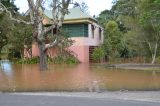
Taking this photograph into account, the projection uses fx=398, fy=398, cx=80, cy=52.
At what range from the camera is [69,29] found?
1695 inches

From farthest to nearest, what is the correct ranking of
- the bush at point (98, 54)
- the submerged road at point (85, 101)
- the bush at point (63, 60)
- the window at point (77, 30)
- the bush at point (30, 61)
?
the window at point (77, 30), the bush at point (98, 54), the bush at point (30, 61), the bush at point (63, 60), the submerged road at point (85, 101)

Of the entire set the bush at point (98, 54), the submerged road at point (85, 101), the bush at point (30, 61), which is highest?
the bush at point (98, 54)

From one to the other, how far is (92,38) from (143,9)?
46.4 feet

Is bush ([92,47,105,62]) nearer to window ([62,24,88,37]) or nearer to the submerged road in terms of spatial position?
window ([62,24,88,37])

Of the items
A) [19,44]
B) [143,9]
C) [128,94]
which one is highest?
[143,9]

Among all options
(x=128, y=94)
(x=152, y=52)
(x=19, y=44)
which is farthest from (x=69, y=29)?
(x=128, y=94)

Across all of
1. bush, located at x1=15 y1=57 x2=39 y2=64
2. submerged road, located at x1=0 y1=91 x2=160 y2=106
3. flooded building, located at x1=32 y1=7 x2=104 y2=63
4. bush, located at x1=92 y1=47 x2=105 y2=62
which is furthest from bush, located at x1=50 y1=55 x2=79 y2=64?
submerged road, located at x1=0 y1=91 x2=160 y2=106

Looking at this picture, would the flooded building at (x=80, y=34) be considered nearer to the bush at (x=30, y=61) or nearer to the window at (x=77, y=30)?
the window at (x=77, y=30)

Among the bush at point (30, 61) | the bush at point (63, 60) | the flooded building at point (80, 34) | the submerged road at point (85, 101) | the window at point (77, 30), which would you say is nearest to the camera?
the submerged road at point (85, 101)

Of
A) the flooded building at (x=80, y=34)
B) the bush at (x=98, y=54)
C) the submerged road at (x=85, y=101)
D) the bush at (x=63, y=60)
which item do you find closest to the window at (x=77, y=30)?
the flooded building at (x=80, y=34)

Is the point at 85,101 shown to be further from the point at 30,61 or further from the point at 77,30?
the point at 77,30

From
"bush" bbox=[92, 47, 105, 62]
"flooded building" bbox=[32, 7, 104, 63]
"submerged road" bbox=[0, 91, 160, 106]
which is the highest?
"flooded building" bbox=[32, 7, 104, 63]

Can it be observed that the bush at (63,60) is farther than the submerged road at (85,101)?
Yes

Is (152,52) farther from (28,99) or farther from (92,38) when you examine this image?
(28,99)
